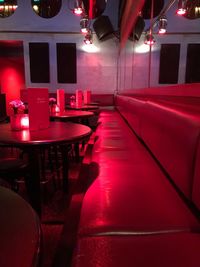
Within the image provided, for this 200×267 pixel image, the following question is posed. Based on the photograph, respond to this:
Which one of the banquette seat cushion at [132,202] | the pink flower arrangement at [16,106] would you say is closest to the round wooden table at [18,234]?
the banquette seat cushion at [132,202]

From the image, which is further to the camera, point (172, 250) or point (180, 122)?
point (180, 122)

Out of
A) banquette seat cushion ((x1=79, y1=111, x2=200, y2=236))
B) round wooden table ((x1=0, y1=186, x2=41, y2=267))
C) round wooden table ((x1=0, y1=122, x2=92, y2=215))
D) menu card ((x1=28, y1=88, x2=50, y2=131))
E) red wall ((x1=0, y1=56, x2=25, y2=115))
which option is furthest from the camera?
red wall ((x1=0, y1=56, x2=25, y2=115))

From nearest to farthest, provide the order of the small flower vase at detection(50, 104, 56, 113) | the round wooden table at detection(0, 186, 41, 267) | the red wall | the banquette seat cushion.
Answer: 1. the round wooden table at detection(0, 186, 41, 267)
2. the banquette seat cushion
3. the small flower vase at detection(50, 104, 56, 113)
4. the red wall

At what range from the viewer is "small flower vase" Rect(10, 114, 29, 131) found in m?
1.73

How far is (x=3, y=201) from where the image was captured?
0.61 metres

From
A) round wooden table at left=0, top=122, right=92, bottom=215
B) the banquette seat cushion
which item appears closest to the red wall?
round wooden table at left=0, top=122, right=92, bottom=215

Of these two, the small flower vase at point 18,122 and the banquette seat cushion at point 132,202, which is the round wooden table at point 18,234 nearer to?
the banquette seat cushion at point 132,202

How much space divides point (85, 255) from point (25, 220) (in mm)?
358

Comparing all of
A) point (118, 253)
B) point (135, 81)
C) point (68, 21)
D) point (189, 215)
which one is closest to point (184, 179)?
point (189, 215)

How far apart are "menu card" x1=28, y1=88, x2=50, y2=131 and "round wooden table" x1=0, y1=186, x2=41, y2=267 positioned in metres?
1.10

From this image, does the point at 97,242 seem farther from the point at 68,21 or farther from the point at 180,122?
the point at 68,21

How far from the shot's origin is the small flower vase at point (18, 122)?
1729 mm

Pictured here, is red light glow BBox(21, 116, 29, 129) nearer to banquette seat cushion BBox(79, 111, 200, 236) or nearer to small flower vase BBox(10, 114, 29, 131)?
small flower vase BBox(10, 114, 29, 131)

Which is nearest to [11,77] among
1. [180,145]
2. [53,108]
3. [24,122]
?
[53,108]
